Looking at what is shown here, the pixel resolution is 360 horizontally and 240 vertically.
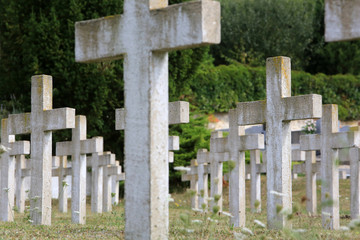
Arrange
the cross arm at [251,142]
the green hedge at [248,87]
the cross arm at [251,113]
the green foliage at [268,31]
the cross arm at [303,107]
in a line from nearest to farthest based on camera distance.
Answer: the cross arm at [303,107] < the cross arm at [251,113] < the cross arm at [251,142] < the green hedge at [248,87] < the green foliage at [268,31]

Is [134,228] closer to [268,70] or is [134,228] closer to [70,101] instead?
[268,70]

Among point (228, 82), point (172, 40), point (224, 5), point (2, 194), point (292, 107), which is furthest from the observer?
point (224, 5)

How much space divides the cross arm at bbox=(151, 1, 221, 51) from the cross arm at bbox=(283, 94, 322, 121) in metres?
2.96

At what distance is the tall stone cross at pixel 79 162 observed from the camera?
1009cm

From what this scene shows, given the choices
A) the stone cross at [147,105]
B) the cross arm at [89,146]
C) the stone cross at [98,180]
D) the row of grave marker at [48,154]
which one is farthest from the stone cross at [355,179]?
the stone cross at [147,105]

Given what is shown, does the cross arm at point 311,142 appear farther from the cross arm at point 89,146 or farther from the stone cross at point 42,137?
the stone cross at point 42,137

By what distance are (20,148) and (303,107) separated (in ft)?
17.4

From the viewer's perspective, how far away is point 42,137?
8.29 meters

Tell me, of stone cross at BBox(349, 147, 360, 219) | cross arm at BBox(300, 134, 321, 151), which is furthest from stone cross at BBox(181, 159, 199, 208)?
stone cross at BBox(349, 147, 360, 219)

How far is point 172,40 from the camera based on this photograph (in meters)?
4.79

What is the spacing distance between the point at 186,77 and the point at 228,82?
7599 millimetres

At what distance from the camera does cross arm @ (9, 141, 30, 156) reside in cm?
1065

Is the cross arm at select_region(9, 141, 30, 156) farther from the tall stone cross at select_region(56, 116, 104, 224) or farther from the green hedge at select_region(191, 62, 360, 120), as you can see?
the green hedge at select_region(191, 62, 360, 120)

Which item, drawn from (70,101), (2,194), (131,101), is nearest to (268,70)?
(131,101)
